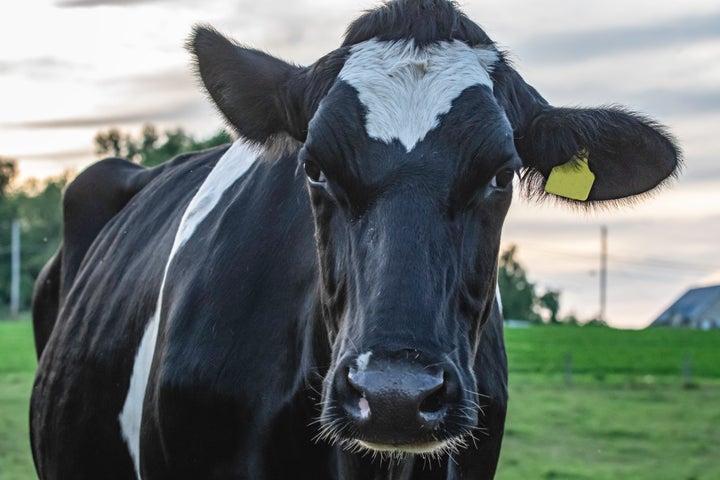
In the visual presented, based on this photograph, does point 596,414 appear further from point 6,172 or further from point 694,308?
point 6,172

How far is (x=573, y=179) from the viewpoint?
424 cm

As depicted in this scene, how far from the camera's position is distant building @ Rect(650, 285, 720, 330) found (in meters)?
91.8

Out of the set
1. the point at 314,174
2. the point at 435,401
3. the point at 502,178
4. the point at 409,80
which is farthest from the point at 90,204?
the point at 435,401

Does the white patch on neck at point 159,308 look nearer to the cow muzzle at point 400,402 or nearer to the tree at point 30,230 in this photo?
the cow muzzle at point 400,402

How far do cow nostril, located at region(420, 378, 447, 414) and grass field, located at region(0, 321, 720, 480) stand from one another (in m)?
9.23

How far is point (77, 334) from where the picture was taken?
5.90 meters

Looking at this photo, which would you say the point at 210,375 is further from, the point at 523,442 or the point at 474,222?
the point at 523,442

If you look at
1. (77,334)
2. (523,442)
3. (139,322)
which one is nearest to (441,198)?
(139,322)

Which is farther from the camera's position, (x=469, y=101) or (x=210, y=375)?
(x=210, y=375)

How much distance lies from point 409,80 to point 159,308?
1.63 meters

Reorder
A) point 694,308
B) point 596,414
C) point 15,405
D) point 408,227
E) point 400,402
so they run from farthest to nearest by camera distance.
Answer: point 694,308 → point 596,414 → point 15,405 → point 408,227 → point 400,402

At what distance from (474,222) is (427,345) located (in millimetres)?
561

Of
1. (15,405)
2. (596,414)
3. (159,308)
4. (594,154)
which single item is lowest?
(596,414)

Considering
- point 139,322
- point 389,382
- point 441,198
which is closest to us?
point 389,382
